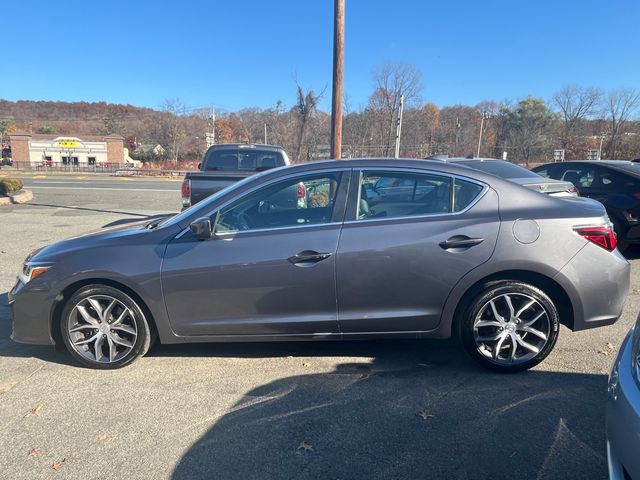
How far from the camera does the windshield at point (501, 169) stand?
796 centimetres

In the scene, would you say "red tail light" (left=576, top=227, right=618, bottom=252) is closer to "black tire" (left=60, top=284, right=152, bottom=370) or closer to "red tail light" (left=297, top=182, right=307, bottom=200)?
"red tail light" (left=297, top=182, right=307, bottom=200)

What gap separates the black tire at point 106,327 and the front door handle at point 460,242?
2.39 m

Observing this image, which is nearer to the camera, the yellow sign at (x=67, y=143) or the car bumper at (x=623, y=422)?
the car bumper at (x=623, y=422)

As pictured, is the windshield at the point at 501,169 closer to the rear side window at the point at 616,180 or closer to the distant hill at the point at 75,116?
the rear side window at the point at 616,180

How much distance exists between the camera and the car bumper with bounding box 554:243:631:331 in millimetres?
3297

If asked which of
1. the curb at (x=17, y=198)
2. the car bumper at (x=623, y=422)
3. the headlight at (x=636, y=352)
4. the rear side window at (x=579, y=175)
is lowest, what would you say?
the curb at (x=17, y=198)

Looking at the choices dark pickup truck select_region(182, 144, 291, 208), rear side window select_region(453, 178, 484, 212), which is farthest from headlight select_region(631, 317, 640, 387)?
dark pickup truck select_region(182, 144, 291, 208)

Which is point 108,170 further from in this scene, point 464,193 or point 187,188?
point 464,193

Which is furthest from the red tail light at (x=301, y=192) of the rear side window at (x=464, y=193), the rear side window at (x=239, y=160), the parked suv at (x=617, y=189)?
the parked suv at (x=617, y=189)

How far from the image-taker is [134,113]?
9762 centimetres

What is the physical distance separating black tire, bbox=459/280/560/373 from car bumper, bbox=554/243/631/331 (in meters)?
0.17

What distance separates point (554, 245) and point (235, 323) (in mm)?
2465

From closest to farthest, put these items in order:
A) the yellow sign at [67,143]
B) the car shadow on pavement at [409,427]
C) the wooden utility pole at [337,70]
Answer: the car shadow on pavement at [409,427], the wooden utility pole at [337,70], the yellow sign at [67,143]

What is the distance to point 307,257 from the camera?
10.8 feet
